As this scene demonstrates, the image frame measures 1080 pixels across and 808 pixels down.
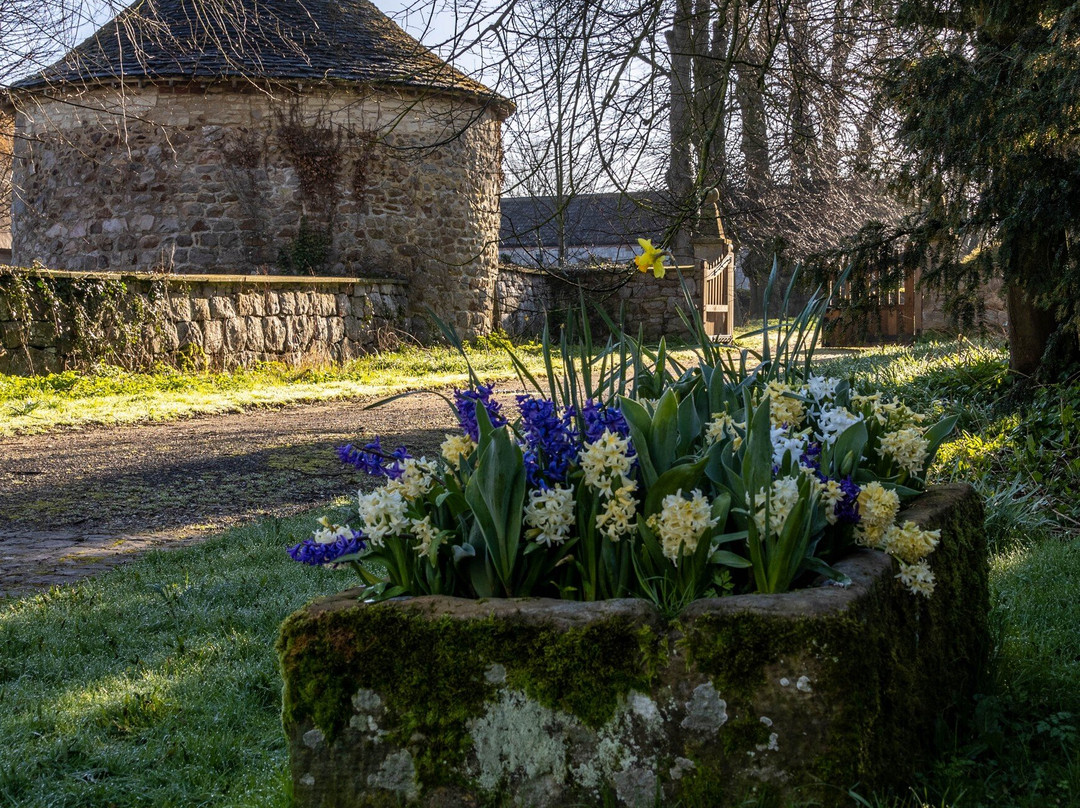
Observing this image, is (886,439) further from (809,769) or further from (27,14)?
(27,14)

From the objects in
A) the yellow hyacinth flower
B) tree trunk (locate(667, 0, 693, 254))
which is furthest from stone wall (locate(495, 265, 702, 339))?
the yellow hyacinth flower

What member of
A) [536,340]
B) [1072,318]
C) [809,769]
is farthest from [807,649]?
[536,340]

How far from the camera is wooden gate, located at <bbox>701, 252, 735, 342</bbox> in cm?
1798

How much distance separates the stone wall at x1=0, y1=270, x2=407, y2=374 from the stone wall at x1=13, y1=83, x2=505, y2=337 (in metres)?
1.49

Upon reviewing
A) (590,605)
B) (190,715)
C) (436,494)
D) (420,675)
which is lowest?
(190,715)

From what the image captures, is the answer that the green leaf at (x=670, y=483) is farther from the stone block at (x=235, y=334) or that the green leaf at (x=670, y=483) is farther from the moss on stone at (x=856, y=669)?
the stone block at (x=235, y=334)

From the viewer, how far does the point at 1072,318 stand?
18.8ft

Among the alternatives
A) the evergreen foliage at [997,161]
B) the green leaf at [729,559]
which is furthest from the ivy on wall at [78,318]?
the green leaf at [729,559]

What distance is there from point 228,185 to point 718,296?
9.11 meters

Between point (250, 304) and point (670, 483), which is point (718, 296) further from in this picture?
point (670, 483)

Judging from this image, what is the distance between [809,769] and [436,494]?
1.04m

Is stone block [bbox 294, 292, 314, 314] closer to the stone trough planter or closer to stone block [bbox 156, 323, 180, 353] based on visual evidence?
stone block [bbox 156, 323, 180, 353]

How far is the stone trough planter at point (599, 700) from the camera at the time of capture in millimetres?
1867

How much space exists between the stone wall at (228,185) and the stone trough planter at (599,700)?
14.4m
